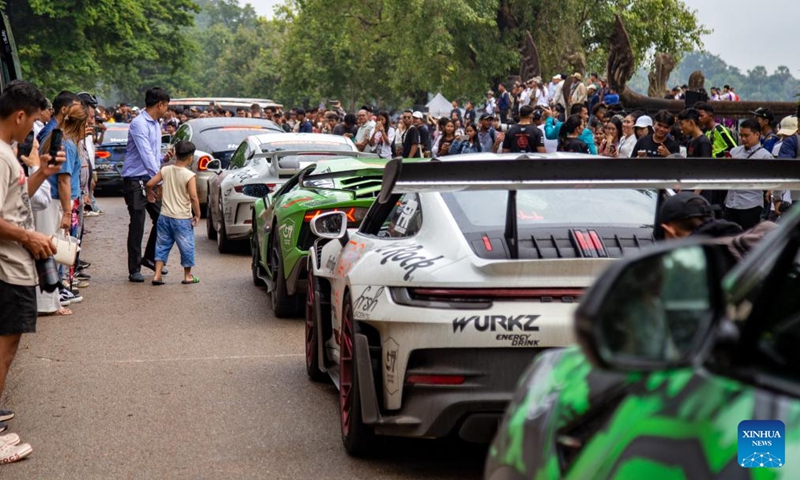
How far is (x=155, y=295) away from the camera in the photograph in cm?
1201

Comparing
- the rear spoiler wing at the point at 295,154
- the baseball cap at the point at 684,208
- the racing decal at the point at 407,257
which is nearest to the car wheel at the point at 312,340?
the racing decal at the point at 407,257

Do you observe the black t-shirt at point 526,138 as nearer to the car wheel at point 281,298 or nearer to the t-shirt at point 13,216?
the car wheel at point 281,298

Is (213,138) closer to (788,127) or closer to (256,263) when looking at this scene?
(256,263)

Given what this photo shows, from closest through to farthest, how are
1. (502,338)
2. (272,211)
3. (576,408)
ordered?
1. (576,408)
2. (502,338)
3. (272,211)

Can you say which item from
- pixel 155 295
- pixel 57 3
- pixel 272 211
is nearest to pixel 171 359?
pixel 272 211

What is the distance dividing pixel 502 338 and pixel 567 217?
98cm

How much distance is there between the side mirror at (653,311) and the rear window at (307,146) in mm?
12858

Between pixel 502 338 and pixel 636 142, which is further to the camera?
Answer: pixel 636 142

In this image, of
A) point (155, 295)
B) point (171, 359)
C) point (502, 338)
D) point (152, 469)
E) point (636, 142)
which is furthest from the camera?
point (636, 142)

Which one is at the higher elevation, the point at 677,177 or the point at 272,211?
the point at 677,177

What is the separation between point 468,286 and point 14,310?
233 centimetres

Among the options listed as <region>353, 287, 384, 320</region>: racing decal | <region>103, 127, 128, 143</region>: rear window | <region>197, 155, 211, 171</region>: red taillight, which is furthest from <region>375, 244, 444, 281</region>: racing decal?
<region>103, 127, 128, 143</region>: rear window

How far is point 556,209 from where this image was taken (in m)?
5.98

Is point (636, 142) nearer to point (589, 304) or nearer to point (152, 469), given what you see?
point (152, 469)
